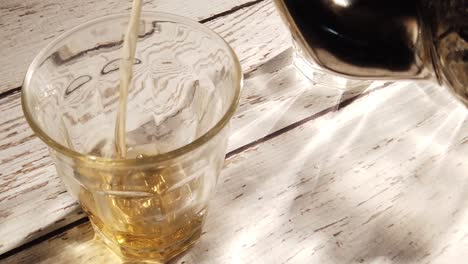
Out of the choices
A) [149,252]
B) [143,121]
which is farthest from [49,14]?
[149,252]

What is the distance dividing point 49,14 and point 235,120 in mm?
242

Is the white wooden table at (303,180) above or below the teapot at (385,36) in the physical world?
below

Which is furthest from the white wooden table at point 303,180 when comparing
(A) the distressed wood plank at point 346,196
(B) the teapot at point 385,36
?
(B) the teapot at point 385,36

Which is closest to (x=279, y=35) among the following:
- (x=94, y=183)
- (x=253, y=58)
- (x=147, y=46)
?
(x=253, y=58)

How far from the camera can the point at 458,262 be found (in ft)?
1.36

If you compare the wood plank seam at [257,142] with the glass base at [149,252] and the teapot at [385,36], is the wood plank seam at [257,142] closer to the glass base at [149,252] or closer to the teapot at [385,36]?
the glass base at [149,252]

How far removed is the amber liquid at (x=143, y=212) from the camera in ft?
1.34

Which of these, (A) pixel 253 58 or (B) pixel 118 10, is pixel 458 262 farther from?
(B) pixel 118 10

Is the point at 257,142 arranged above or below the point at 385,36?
below

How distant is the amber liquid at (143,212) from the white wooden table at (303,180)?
0.04ft

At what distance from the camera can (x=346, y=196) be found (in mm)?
458

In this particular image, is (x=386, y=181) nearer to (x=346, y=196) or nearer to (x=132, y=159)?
(x=346, y=196)

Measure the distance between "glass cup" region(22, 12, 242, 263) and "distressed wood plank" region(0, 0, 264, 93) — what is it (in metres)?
0.13

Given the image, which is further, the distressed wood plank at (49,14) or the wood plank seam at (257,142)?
the distressed wood plank at (49,14)
